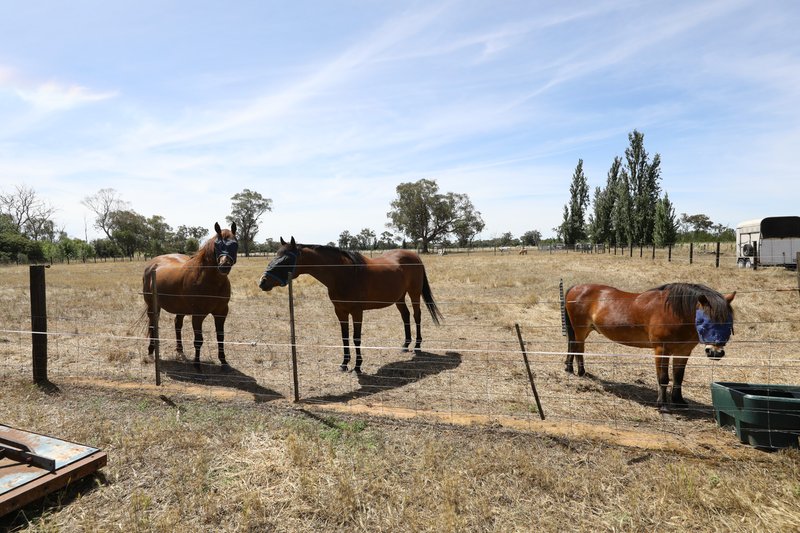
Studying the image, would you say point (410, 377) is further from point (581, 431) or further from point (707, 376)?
point (707, 376)

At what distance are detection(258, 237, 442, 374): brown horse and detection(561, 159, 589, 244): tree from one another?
4583cm

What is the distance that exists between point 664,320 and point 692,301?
1.14ft

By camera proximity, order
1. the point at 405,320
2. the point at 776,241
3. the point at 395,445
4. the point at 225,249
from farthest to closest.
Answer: the point at 776,241 → the point at 405,320 → the point at 225,249 → the point at 395,445

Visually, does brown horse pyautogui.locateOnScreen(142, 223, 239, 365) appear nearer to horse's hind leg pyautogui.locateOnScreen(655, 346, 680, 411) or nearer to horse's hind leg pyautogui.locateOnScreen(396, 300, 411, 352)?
horse's hind leg pyautogui.locateOnScreen(396, 300, 411, 352)

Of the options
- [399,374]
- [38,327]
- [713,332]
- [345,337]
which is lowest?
[399,374]

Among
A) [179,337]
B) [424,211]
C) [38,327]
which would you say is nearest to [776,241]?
[179,337]

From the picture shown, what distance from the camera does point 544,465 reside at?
10.8 ft

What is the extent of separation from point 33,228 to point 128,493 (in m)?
91.1

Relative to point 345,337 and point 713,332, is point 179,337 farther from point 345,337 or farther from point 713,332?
point 713,332

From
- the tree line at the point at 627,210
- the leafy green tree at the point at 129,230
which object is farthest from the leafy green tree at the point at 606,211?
the leafy green tree at the point at 129,230

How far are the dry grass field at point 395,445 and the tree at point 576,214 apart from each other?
144 ft

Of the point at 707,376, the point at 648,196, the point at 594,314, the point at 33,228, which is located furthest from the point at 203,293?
the point at 33,228

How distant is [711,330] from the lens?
13.5 feet

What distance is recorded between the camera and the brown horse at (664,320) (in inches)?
163
